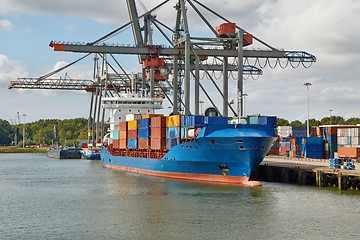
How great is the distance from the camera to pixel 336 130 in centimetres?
6650

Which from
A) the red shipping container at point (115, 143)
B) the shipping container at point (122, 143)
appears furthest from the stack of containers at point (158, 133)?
the red shipping container at point (115, 143)

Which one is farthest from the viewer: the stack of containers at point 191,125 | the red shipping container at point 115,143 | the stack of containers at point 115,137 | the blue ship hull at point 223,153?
the stack of containers at point 115,137

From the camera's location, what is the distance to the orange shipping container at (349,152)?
5825 centimetres

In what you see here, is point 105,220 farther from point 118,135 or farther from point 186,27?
point 118,135

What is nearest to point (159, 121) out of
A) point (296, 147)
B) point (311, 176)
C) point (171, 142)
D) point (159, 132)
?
point (159, 132)

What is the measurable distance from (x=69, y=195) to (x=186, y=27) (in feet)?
84.3

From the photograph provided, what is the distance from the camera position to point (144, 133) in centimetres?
5728

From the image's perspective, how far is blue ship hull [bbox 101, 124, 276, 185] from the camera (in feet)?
142

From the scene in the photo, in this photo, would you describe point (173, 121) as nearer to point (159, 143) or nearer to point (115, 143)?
point (159, 143)

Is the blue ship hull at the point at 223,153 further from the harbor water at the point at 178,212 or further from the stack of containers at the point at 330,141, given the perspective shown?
the stack of containers at the point at 330,141

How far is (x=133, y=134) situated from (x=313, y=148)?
22.8 m

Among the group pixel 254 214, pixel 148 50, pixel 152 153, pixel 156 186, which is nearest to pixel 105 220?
pixel 254 214

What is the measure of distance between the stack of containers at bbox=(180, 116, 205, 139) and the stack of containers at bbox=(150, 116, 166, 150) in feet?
12.2

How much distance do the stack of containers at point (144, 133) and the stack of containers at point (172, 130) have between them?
4.21 meters
